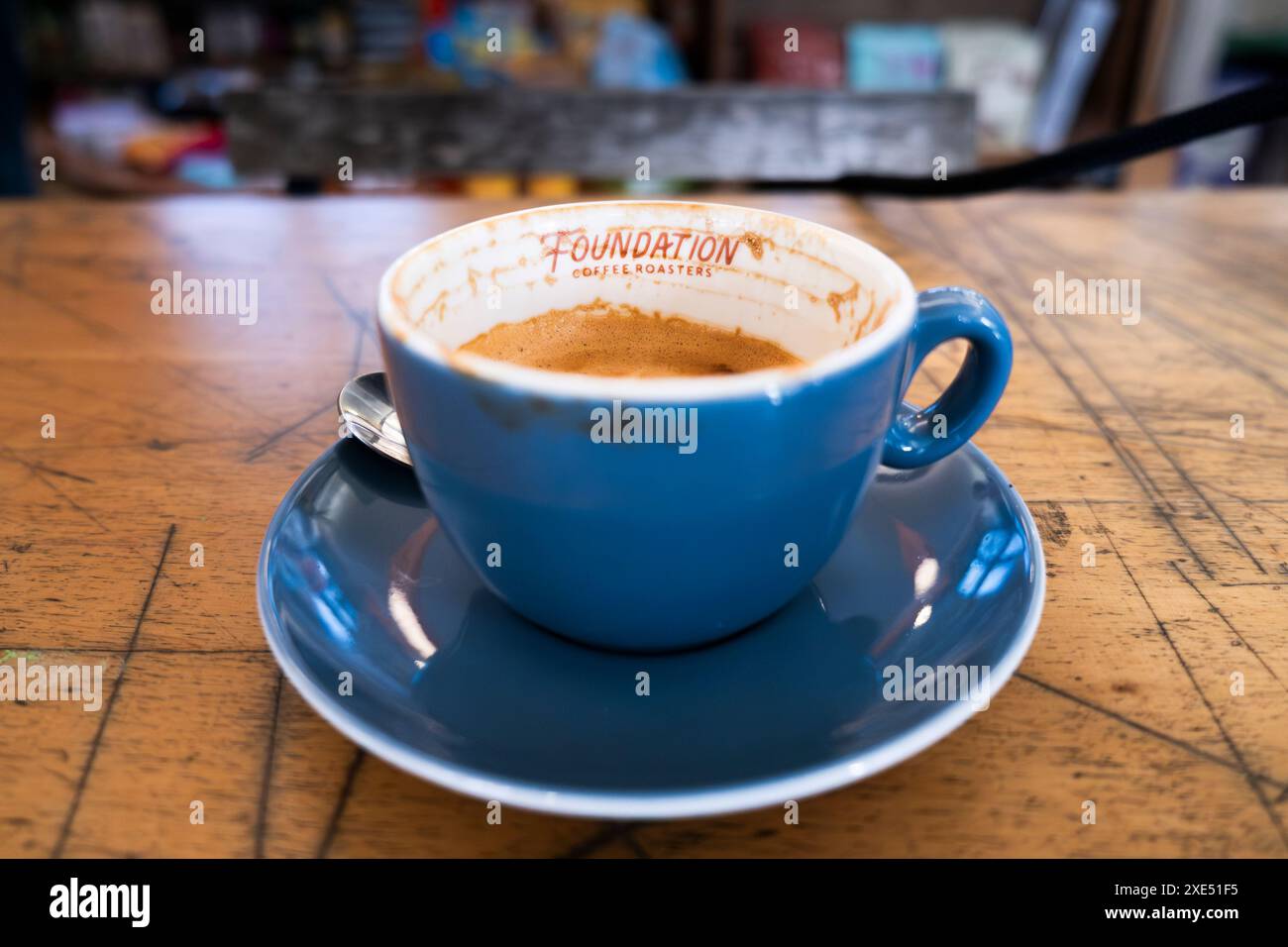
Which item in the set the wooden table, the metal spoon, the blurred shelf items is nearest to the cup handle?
the wooden table

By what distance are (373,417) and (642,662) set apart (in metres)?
0.21

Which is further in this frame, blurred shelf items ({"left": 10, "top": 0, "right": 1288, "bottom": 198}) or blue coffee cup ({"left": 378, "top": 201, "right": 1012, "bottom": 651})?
blurred shelf items ({"left": 10, "top": 0, "right": 1288, "bottom": 198})

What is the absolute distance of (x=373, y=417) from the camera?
53 centimetres

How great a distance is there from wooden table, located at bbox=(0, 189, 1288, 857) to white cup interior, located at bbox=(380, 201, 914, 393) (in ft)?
0.57

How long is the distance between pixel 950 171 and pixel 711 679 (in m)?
1.08

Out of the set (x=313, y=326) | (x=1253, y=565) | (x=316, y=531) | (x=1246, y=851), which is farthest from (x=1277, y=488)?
(x=313, y=326)

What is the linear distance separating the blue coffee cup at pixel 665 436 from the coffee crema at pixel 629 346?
0.02m

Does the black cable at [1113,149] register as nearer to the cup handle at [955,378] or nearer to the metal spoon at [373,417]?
the cup handle at [955,378]

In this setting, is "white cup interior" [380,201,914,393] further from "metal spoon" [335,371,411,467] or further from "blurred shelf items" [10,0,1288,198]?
"blurred shelf items" [10,0,1288,198]

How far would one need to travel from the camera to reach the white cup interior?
1.49ft

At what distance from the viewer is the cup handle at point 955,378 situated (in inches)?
17.3

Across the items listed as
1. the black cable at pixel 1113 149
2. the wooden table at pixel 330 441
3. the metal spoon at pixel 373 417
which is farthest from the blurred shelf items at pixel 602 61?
the metal spoon at pixel 373 417
